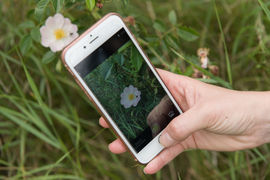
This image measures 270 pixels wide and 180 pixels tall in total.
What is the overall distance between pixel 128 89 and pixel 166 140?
8.0 inches

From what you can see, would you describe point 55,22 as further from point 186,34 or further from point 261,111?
point 261,111

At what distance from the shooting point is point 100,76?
99cm

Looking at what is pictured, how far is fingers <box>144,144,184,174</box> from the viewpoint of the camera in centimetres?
109

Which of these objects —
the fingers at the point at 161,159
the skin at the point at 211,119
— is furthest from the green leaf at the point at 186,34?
the fingers at the point at 161,159

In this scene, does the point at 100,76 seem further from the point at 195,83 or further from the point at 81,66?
the point at 195,83

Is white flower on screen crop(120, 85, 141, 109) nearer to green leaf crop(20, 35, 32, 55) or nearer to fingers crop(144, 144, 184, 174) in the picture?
fingers crop(144, 144, 184, 174)

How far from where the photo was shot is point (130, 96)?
1050mm

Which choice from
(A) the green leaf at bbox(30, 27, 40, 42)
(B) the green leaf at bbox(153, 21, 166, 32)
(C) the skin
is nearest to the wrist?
(C) the skin

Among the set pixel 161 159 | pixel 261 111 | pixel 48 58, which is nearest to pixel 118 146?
pixel 161 159

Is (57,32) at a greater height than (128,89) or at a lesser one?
greater

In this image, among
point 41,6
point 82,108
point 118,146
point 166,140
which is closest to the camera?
point 41,6

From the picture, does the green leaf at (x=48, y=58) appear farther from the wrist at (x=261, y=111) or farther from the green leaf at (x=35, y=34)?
the wrist at (x=261, y=111)

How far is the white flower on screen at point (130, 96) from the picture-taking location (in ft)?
3.42

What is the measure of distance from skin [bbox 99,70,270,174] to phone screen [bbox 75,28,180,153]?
2.6 inches
